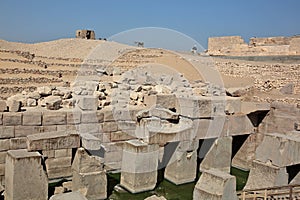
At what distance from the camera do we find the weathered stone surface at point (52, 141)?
675cm

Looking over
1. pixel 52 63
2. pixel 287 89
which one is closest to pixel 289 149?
pixel 287 89

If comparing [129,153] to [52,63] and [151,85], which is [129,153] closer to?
[151,85]

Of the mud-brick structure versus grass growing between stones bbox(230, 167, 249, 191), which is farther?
the mud-brick structure

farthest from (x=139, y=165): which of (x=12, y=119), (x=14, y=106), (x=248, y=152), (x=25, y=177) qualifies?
(x=248, y=152)

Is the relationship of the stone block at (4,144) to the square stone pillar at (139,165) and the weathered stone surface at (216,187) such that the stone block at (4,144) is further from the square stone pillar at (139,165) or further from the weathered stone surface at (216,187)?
the weathered stone surface at (216,187)

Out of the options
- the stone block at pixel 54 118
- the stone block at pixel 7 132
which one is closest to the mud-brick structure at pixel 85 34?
the stone block at pixel 54 118

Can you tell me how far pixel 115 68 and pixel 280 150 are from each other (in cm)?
1111

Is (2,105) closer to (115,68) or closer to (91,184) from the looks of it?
(91,184)

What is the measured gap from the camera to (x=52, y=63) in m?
20.0

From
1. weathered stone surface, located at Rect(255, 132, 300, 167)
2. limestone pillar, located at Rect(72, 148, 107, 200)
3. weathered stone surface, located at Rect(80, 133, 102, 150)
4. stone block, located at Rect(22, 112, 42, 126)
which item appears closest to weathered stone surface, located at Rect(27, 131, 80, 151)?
weathered stone surface, located at Rect(80, 133, 102, 150)

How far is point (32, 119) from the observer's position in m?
7.79

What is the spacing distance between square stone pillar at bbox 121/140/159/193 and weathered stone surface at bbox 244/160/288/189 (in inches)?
87.4

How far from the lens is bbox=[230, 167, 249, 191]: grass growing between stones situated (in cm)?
912

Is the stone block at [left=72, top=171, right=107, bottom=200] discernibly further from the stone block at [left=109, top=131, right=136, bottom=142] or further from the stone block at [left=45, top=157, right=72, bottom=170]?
the stone block at [left=109, top=131, right=136, bottom=142]
